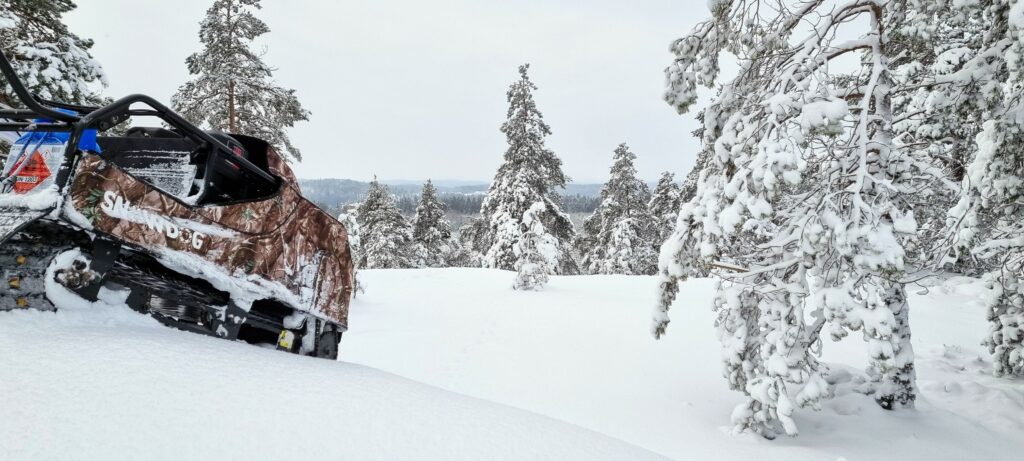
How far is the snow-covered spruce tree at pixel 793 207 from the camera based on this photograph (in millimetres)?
4504

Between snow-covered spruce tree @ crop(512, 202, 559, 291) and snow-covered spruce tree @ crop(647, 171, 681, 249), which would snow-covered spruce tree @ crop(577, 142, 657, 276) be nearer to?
snow-covered spruce tree @ crop(647, 171, 681, 249)

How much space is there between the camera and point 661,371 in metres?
8.57

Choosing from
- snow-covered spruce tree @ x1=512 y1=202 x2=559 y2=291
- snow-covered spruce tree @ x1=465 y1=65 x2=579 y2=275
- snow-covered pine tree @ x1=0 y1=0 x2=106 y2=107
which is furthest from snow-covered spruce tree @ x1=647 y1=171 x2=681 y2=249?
snow-covered pine tree @ x1=0 y1=0 x2=106 y2=107

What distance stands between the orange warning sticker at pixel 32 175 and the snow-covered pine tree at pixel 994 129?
280 inches

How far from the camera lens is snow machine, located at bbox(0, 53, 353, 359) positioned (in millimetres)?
2139

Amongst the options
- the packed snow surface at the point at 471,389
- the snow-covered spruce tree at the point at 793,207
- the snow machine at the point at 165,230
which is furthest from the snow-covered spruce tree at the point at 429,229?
the snow machine at the point at 165,230

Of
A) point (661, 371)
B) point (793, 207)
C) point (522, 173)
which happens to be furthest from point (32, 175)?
point (522, 173)

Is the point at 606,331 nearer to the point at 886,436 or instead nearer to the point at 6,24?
the point at 886,436

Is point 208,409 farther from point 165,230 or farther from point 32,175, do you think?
point 32,175

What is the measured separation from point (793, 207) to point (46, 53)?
32.6ft

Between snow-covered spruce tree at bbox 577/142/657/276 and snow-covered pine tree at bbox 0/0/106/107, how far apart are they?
24940 millimetres

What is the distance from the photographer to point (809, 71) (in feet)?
17.3

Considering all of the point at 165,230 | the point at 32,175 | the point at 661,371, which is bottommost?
the point at 661,371

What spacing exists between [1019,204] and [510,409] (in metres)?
7.98
